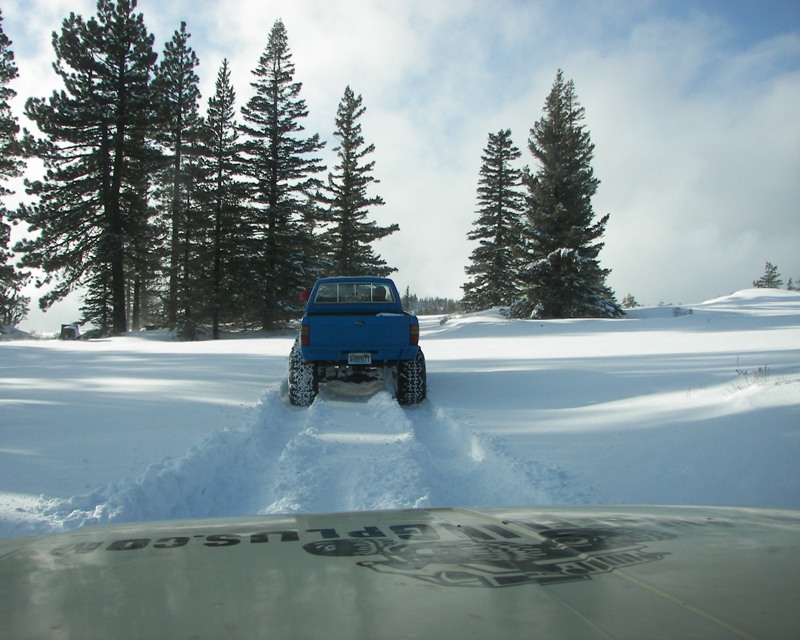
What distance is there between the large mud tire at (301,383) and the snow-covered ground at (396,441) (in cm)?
20

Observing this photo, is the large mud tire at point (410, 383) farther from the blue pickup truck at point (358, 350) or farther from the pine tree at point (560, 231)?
the pine tree at point (560, 231)

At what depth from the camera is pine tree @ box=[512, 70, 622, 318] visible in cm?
2398

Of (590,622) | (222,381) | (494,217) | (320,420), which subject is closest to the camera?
(590,622)

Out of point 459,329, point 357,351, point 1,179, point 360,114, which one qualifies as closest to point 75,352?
point 357,351

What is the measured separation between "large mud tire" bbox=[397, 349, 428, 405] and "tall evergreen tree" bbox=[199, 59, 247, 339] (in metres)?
20.6

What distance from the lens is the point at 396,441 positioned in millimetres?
5398

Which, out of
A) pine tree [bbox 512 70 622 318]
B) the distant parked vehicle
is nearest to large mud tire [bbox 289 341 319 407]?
pine tree [bbox 512 70 622 318]

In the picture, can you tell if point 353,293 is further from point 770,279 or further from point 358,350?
point 770,279

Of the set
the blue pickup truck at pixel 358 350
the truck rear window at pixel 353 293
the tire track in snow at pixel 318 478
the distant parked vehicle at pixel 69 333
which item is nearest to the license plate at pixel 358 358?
the blue pickup truck at pixel 358 350

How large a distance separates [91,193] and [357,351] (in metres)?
22.8

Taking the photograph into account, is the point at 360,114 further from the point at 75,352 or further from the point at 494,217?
the point at 75,352

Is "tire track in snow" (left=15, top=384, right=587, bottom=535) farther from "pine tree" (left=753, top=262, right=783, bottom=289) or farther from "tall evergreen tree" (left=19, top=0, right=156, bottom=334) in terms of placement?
"pine tree" (left=753, top=262, right=783, bottom=289)

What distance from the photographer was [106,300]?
106 feet

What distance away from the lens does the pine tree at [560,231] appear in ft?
78.7
